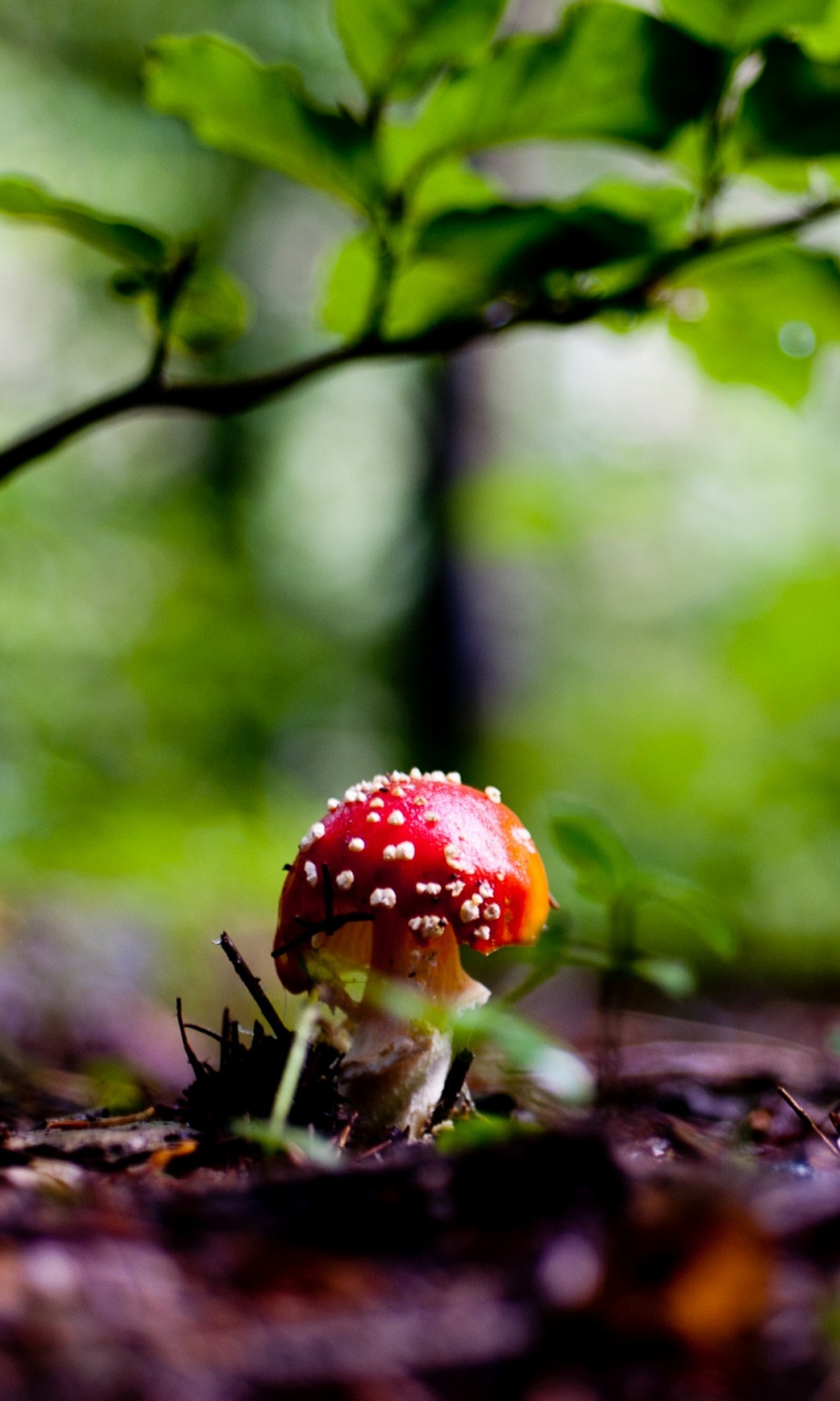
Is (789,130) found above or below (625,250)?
above

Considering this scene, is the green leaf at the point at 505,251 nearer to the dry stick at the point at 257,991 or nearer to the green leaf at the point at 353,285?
the green leaf at the point at 353,285

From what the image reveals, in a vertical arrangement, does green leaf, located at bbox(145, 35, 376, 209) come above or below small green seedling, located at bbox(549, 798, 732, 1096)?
above

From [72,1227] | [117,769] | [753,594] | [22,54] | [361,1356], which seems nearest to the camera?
[361,1356]

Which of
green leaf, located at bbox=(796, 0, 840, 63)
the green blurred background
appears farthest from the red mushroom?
the green blurred background

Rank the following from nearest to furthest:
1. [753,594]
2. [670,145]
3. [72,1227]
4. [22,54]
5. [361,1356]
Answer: [361,1356] → [72,1227] → [670,145] → [753,594] → [22,54]

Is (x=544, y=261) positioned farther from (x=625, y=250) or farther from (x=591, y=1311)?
(x=591, y=1311)

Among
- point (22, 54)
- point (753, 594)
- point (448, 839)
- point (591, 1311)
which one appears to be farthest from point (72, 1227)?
point (22, 54)

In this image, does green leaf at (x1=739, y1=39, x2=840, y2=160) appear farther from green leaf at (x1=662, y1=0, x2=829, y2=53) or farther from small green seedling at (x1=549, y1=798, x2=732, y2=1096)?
small green seedling at (x1=549, y1=798, x2=732, y2=1096)
